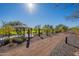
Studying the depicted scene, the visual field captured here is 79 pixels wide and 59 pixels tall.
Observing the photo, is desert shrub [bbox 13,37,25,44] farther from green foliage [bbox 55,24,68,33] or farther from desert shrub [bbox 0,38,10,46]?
green foliage [bbox 55,24,68,33]

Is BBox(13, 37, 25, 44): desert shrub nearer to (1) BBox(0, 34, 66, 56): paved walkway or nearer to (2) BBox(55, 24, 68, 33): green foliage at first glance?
(1) BBox(0, 34, 66, 56): paved walkway

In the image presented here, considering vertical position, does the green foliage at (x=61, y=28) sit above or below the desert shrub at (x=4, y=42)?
above

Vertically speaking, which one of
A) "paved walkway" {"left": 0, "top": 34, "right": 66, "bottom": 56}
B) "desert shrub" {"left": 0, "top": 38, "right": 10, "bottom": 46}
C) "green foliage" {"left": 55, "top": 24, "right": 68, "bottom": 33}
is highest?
"green foliage" {"left": 55, "top": 24, "right": 68, "bottom": 33}

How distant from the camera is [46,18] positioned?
12.0 feet

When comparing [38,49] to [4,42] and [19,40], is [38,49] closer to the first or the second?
[19,40]

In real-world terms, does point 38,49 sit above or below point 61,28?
below

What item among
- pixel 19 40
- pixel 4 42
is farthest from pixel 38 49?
pixel 4 42

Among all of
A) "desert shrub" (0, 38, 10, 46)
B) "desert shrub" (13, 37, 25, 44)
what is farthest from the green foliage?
"desert shrub" (0, 38, 10, 46)

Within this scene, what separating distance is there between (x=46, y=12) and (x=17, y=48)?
0.46 m

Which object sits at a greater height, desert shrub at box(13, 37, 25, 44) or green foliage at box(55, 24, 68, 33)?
green foliage at box(55, 24, 68, 33)

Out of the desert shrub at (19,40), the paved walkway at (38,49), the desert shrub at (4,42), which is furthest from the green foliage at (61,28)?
the desert shrub at (4,42)

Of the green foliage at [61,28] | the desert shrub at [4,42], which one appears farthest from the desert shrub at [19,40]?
the green foliage at [61,28]

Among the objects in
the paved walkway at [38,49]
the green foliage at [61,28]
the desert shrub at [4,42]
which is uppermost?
the green foliage at [61,28]

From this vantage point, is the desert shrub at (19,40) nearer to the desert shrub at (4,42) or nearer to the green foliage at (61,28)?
the desert shrub at (4,42)
